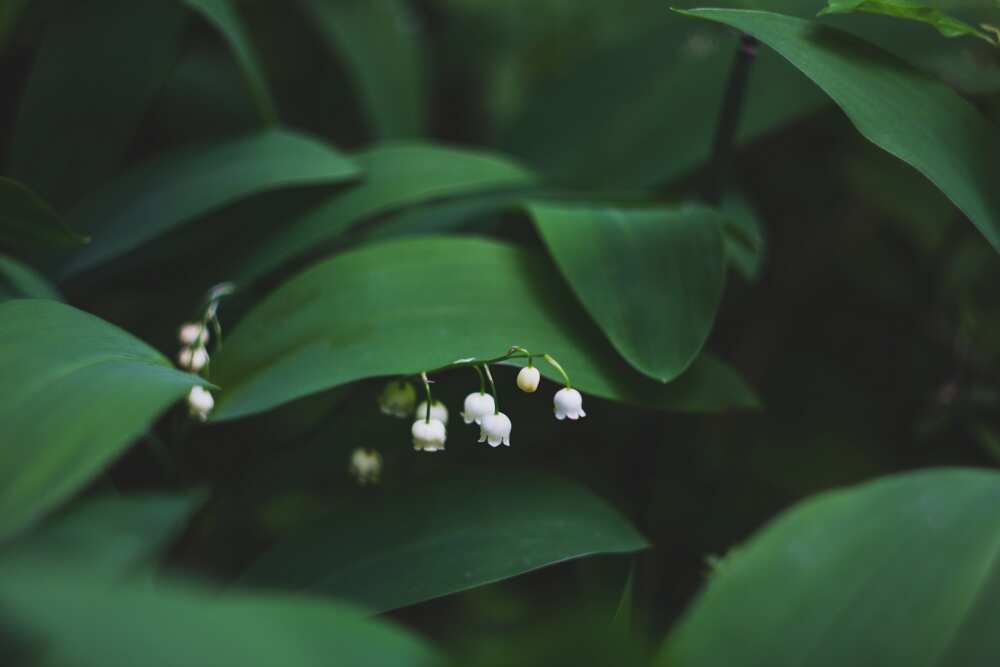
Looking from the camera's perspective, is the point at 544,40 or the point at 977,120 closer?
the point at 977,120

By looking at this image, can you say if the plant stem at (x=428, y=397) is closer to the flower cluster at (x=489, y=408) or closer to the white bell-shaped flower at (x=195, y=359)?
the flower cluster at (x=489, y=408)

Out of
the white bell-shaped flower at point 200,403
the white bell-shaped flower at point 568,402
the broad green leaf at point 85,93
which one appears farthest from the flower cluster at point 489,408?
the broad green leaf at point 85,93

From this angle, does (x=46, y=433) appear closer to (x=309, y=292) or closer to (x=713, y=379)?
(x=309, y=292)

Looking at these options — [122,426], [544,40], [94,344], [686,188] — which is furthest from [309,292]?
[544,40]

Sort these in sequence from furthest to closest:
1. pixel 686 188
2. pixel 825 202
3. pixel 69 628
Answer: pixel 825 202
pixel 686 188
pixel 69 628

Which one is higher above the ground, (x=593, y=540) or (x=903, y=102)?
(x=903, y=102)

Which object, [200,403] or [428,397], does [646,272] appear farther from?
[200,403]

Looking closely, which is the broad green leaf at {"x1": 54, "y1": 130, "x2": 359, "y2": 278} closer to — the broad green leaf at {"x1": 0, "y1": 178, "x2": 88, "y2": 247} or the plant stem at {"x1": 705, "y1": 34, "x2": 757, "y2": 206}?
the broad green leaf at {"x1": 0, "y1": 178, "x2": 88, "y2": 247}

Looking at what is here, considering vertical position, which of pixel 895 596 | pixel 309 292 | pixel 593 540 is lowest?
pixel 593 540
